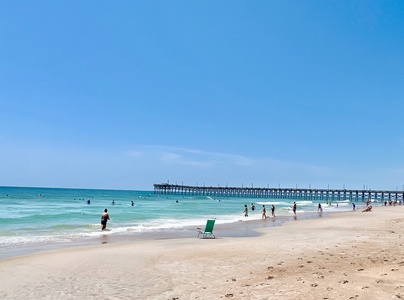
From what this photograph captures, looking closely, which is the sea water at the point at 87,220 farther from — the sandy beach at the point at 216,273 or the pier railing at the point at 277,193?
the pier railing at the point at 277,193

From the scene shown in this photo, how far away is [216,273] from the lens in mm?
7770

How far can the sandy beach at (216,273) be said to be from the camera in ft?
20.2

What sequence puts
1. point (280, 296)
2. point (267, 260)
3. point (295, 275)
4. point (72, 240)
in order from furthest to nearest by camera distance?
point (72, 240), point (267, 260), point (295, 275), point (280, 296)

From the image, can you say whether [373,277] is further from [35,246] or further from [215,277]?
[35,246]

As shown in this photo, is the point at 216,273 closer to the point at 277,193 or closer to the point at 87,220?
the point at 87,220

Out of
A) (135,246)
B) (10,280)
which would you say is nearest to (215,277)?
(10,280)

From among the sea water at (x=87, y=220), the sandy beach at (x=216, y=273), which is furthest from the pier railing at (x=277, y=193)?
the sandy beach at (x=216, y=273)

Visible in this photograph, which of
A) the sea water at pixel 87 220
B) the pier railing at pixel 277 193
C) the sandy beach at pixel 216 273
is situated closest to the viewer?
the sandy beach at pixel 216 273

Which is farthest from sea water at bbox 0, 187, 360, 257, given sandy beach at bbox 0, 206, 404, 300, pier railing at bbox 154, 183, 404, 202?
pier railing at bbox 154, 183, 404, 202

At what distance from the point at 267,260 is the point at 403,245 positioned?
14.3 ft

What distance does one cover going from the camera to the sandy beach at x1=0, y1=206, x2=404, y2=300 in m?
6.15

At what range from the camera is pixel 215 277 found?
24.2 feet

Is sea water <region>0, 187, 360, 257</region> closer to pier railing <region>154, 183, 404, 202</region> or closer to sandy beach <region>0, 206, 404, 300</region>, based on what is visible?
sandy beach <region>0, 206, 404, 300</region>

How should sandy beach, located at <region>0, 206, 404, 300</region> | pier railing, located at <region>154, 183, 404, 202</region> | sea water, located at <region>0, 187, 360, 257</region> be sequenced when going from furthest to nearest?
pier railing, located at <region>154, 183, 404, 202</region>, sea water, located at <region>0, 187, 360, 257</region>, sandy beach, located at <region>0, 206, 404, 300</region>
